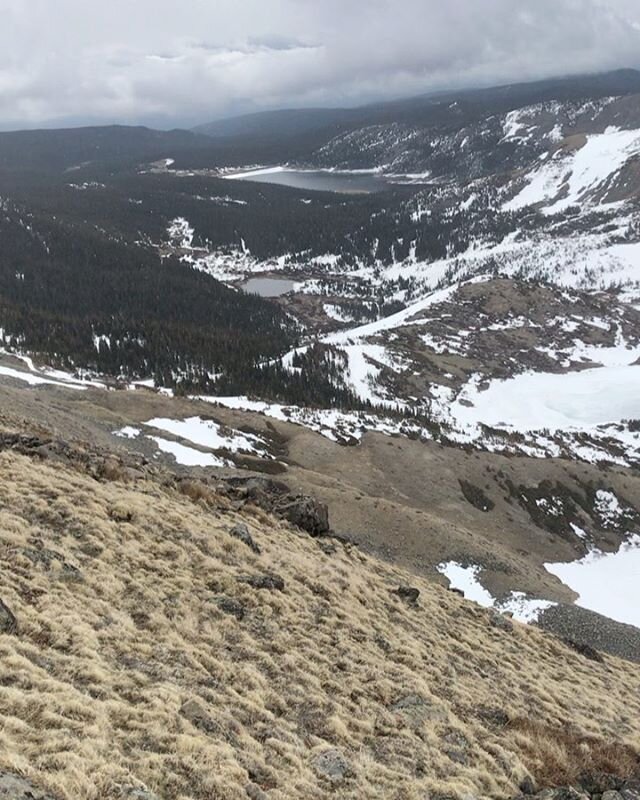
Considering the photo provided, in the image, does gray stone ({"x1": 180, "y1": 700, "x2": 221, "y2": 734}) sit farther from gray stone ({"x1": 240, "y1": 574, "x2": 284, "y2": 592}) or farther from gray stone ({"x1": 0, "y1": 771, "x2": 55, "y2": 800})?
gray stone ({"x1": 240, "y1": 574, "x2": 284, "y2": 592})

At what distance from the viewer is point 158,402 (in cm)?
6419

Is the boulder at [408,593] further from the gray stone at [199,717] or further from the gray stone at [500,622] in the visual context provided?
the gray stone at [199,717]

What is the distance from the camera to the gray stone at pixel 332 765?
11.0 meters

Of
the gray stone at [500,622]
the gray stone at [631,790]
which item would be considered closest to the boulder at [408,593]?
the gray stone at [500,622]

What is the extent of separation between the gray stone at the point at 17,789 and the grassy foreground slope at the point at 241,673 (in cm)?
23

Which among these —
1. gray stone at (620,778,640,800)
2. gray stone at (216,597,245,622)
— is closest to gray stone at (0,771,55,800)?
gray stone at (216,597,245,622)

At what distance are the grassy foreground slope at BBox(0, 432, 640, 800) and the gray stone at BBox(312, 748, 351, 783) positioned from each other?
0.15ft

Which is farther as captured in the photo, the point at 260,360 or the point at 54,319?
the point at 54,319

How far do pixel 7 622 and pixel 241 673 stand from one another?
17.6ft

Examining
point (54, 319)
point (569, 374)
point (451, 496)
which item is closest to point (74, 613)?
point (451, 496)

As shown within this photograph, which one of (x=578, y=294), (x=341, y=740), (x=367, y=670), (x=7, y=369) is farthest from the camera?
(x=578, y=294)

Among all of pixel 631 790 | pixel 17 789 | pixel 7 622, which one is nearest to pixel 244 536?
pixel 7 622

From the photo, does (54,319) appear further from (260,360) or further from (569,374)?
(569,374)

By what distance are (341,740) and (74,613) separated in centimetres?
681
